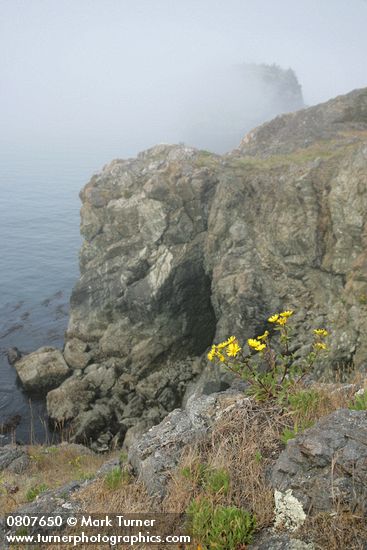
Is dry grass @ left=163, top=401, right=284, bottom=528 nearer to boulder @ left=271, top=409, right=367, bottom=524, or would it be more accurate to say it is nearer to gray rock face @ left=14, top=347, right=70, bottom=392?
boulder @ left=271, top=409, right=367, bottom=524

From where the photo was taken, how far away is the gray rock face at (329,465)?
513cm

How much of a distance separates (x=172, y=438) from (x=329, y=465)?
3.06 m

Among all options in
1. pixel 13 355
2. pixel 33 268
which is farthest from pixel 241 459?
pixel 33 268

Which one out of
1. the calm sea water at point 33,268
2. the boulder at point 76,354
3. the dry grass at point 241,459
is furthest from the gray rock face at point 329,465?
the boulder at point 76,354

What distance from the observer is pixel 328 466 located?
5.52 metres

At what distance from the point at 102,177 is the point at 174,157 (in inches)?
225

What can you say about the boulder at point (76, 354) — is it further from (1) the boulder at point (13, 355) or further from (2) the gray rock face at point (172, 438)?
(2) the gray rock face at point (172, 438)

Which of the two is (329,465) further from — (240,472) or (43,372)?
(43,372)

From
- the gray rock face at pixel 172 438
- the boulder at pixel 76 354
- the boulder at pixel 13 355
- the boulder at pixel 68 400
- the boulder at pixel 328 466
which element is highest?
the boulder at pixel 328 466

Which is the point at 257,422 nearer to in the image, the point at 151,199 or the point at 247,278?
the point at 247,278

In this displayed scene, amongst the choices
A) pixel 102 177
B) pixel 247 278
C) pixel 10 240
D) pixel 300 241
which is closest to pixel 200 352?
pixel 247 278

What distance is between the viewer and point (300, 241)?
21.7 meters

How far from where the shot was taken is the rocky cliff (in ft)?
66.7

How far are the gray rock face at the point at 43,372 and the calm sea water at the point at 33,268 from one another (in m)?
0.72
